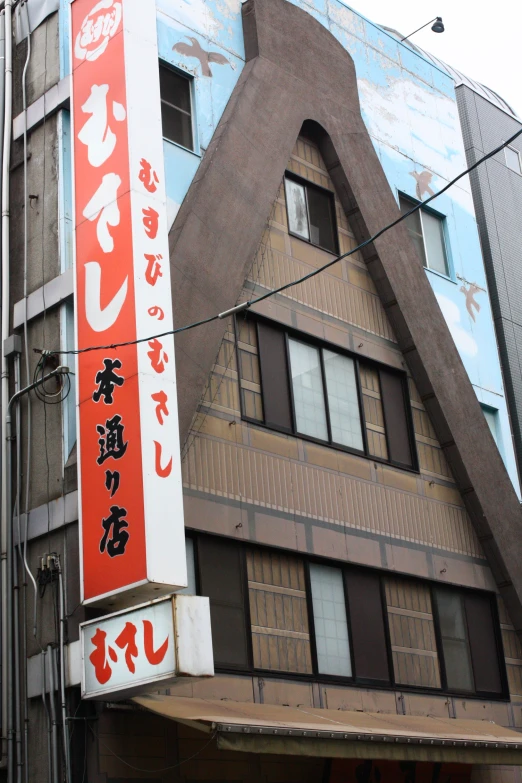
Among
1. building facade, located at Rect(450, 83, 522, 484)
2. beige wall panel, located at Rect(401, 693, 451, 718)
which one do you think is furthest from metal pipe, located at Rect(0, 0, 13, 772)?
building facade, located at Rect(450, 83, 522, 484)

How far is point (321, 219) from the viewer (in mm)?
22000

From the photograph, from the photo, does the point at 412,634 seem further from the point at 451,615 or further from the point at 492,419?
the point at 492,419

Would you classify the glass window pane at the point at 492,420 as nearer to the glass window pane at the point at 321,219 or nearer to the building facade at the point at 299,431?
the building facade at the point at 299,431

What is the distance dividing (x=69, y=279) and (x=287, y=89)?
682cm

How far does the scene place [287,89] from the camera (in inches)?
843

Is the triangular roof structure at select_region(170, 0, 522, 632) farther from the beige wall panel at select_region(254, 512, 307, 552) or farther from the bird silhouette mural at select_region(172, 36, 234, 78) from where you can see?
the beige wall panel at select_region(254, 512, 307, 552)

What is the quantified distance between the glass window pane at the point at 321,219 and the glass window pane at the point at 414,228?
118 inches

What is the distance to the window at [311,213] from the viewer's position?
21250mm

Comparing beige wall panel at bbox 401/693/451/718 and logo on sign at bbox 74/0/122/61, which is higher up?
logo on sign at bbox 74/0/122/61

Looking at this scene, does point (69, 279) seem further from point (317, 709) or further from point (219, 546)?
point (317, 709)

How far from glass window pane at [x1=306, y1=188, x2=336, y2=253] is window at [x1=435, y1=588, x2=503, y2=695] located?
684 cm

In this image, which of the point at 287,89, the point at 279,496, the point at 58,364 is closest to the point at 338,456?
the point at 279,496

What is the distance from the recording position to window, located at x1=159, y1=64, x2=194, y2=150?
1961 centimetres

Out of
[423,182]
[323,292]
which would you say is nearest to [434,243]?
[423,182]
